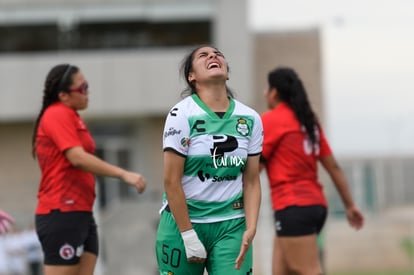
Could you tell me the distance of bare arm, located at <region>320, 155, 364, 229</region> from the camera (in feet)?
28.1

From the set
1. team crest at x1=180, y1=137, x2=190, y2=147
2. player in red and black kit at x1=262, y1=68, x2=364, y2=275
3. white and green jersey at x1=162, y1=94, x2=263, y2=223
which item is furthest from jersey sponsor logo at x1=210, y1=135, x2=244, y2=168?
player in red and black kit at x1=262, y1=68, x2=364, y2=275

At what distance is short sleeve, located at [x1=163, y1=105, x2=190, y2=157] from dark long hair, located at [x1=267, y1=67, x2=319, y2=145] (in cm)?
242

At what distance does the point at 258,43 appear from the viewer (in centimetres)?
3984

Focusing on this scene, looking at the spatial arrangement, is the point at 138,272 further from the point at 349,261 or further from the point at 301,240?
the point at 301,240

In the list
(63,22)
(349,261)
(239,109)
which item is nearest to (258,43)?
(63,22)

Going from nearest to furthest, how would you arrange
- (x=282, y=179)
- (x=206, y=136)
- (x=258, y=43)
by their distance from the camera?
(x=206, y=136), (x=282, y=179), (x=258, y=43)

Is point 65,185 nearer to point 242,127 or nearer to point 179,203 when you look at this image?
point 179,203

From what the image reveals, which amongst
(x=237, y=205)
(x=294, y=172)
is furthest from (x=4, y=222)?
(x=294, y=172)

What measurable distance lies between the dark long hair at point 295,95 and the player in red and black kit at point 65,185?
5.18 feet

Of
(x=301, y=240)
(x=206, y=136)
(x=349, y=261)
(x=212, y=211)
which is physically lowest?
(x=349, y=261)

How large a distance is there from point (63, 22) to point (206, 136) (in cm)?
3223

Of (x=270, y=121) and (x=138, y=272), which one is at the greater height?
(x=270, y=121)

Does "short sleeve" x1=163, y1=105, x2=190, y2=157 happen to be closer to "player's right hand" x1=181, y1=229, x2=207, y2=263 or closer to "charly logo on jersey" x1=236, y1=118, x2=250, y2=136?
"charly logo on jersey" x1=236, y1=118, x2=250, y2=136

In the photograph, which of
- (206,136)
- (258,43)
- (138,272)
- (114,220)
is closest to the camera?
(206,136)
